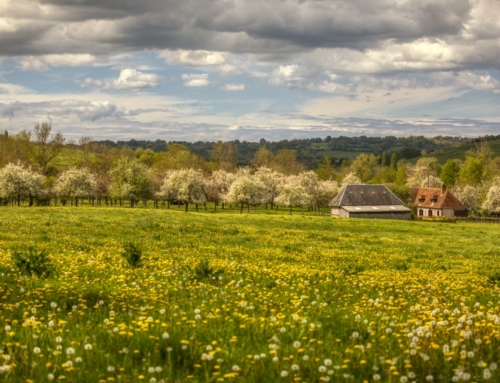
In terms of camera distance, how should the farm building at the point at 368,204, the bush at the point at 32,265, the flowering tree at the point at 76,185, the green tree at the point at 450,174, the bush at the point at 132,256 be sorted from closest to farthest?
the bush at the point at 32,265 → the bush at the point at 132,256 → the flowering tree at the point at 76,185 → the farm building at the point at 368,204 → the green tree at the point at 450,174

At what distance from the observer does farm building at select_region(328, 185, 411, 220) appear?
397 feet

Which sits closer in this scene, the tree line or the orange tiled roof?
the tree line

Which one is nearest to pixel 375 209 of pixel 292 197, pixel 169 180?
pixel 292 197

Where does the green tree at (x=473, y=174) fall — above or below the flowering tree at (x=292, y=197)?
above

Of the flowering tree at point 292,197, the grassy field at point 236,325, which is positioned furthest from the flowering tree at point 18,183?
the grassy field at point 236,325

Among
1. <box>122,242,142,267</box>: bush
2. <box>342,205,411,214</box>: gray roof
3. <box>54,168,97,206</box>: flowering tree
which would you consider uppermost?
<box>122,242,142,267</box>: bush

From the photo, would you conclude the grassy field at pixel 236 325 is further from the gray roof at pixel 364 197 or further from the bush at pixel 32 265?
the gray roof at pixel 364 197

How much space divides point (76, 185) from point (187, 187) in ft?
81.8

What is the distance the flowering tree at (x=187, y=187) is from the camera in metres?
115

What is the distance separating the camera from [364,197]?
12488 centimetres

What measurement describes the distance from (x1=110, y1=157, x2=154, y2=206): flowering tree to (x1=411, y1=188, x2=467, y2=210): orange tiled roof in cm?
7652

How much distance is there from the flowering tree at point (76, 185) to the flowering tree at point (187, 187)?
1711 centimetres

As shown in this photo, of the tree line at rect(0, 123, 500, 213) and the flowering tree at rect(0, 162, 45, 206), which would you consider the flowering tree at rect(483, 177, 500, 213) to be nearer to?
the tree line at rect(0, 123, 500, 213)

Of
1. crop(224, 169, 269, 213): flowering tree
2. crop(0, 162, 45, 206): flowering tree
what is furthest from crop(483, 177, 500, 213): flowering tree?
crop(0, 162, 45, 206): flowering tree
